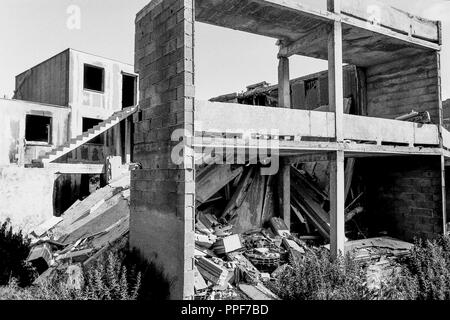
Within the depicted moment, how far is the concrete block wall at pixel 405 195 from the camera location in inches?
350

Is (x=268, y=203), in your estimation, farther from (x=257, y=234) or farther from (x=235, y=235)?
(x=235, y=235)

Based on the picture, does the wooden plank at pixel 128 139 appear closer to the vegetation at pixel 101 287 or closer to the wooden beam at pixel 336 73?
the vegetation at pixel 101 287

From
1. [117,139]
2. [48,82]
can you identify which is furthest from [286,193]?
[48,82]

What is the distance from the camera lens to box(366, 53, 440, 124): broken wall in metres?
9.16

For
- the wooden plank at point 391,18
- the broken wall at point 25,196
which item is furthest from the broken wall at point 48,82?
the wooden plank at point 391,18

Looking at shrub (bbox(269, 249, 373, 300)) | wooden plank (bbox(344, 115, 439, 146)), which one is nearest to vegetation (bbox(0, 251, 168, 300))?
shrub (bbox(269, 249, 373, 300))

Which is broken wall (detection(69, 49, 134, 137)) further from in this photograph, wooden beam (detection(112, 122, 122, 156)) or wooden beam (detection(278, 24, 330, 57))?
wooden beam (detection(278, 24, 330, 57))

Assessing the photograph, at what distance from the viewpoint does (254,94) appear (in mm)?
15078

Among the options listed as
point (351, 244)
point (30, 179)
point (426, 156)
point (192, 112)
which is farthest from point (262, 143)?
point (30, 179)

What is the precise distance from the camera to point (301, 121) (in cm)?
662

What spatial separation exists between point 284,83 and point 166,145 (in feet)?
14.6

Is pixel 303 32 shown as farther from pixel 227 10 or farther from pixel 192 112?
pixel 192 112

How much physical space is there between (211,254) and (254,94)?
987cm

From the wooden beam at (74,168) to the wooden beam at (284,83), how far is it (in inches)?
329
